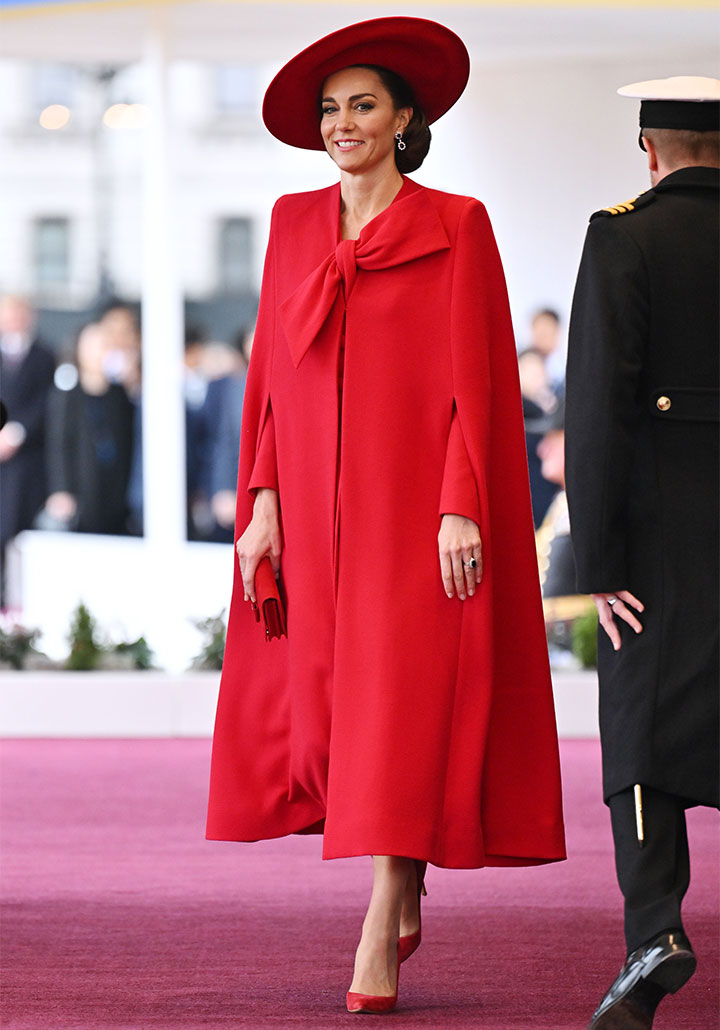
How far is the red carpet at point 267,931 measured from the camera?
2.84m

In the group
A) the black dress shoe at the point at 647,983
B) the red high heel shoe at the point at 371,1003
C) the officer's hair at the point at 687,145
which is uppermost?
the officer's hair at the point at 687,145

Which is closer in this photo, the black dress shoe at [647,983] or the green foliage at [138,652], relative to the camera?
the black dress shoe at [647,983]

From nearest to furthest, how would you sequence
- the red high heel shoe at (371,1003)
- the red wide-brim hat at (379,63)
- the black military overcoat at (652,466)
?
1. the black military overcoat at (652,466)
2. the red high heel shoe at (371,1003)
3. the red wide-brim hat at (379,63)

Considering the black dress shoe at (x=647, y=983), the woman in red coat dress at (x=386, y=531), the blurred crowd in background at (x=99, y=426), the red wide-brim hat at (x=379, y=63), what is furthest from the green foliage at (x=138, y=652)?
the black dress shoe at (x=647, y=983)

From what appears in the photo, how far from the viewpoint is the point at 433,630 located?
288 cm

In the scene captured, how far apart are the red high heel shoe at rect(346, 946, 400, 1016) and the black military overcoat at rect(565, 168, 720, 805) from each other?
1.80 feet

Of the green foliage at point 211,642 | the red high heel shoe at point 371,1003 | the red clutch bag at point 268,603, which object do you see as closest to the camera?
the red high heel shoe at point 371,1003

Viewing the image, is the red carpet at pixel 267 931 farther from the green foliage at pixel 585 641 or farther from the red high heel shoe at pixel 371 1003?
the green foliage at pixel 585 641

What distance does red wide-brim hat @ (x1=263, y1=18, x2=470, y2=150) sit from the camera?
2.93 metres

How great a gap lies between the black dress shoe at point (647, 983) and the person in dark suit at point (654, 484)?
53 mm

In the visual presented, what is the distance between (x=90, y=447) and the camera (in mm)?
8570

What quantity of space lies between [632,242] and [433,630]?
0.74 m

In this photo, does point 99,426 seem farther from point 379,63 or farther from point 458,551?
point 458,551

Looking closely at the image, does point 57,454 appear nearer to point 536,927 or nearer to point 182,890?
point 182,890
